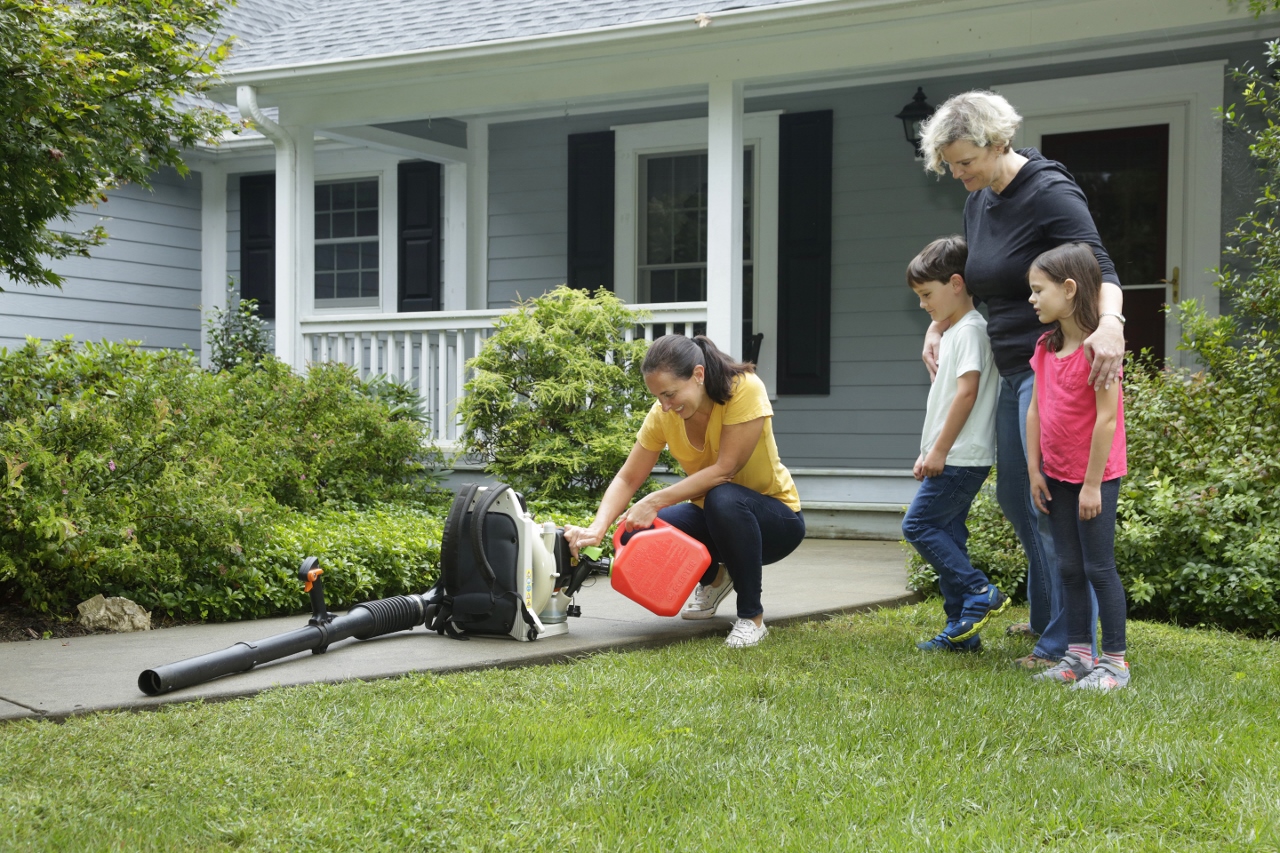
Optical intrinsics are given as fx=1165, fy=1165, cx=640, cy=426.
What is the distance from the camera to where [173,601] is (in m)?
4.67

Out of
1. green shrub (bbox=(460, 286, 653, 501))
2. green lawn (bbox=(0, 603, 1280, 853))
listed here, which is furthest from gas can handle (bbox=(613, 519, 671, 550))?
green shrub (bbox=(460, 286, 653, 501))

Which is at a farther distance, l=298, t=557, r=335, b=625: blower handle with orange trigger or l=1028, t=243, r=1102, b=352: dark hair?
l=298, t=557, r=335, b=625: blower handle with orange trigger

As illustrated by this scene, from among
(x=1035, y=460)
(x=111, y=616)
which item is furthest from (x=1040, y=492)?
(x=111, y=616)

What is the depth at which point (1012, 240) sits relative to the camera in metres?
3.69

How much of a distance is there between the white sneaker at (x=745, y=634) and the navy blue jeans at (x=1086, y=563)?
1086mm

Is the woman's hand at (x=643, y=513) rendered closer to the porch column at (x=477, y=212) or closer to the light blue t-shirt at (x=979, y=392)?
the light blue t-shirt at (x=979, y=392)

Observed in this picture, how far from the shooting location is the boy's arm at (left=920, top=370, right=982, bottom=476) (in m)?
3.84

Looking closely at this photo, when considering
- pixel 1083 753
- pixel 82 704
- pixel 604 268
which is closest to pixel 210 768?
pixel 82 704

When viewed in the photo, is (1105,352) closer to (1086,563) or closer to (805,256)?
(1086,563)

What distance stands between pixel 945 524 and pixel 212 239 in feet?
31.7

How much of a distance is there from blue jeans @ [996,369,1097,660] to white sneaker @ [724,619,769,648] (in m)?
0.96

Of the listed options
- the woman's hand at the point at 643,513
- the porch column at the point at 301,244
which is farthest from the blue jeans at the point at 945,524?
the porch column at the point at 301,244

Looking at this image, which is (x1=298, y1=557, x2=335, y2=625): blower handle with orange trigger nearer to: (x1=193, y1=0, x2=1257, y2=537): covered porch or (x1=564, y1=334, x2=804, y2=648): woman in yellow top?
(x1=564, y1=334, x2=804, y2=648): woman in yellow top

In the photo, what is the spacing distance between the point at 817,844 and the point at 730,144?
6171mm
